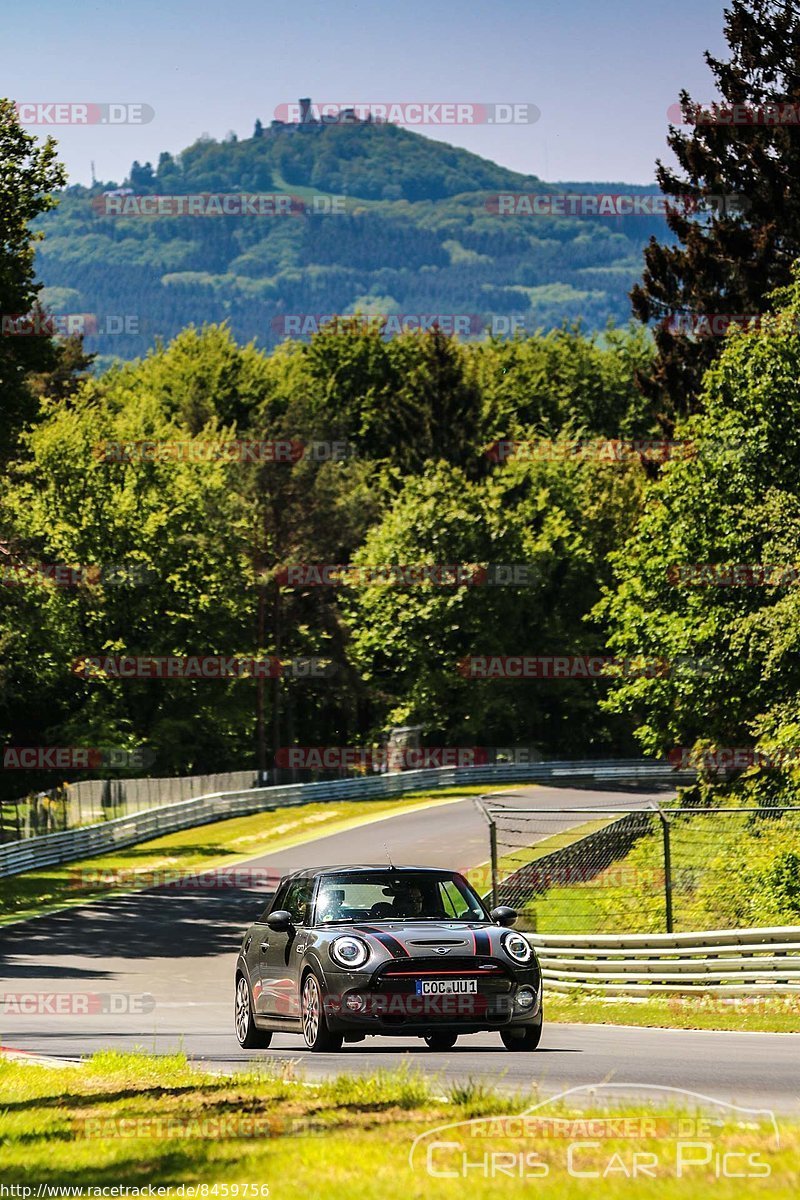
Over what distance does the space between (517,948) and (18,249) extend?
30.9 m

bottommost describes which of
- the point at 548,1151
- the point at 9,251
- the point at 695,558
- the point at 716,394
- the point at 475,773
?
the point at 475,773

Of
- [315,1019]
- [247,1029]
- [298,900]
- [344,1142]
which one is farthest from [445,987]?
[344,1142]

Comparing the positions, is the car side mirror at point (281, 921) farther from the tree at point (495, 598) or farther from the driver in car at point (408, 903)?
the tree at point (495, 598)

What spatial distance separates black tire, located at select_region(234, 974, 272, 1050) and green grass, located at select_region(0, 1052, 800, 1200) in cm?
395

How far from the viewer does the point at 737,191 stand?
4950cm

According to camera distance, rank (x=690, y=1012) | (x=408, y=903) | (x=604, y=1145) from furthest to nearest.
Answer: (x=690, y=1012) → (x=408, y=903) → (x=604, y=1145)

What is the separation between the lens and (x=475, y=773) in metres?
69.6

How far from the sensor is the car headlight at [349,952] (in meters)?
13.1

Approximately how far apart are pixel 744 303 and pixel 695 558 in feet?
40.5

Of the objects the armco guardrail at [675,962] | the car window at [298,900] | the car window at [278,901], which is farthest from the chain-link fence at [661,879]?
the car window at [298,900]

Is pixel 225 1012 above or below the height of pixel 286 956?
below

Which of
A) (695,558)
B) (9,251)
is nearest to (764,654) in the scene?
(695,558)

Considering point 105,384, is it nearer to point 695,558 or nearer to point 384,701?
point 384,701

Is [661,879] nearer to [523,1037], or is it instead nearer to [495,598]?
[523,1037]
